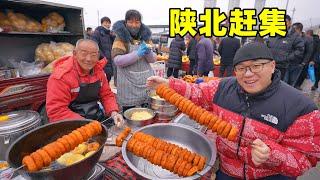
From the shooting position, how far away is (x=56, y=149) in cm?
147

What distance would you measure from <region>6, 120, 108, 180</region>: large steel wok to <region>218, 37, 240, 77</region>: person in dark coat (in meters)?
8.17

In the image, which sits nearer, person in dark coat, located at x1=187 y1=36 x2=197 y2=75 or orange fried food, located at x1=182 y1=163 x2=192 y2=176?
orange fried food, located at x1=182 y1=163 x2=192 y2=176

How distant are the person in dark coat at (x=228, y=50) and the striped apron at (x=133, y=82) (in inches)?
242

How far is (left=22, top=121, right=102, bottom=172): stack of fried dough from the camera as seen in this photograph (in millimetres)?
1311

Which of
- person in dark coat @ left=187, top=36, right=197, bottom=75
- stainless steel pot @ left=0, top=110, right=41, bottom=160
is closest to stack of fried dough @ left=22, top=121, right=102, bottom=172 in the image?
stainless steel pot @ left=0, top=110, right=41, bottom=160

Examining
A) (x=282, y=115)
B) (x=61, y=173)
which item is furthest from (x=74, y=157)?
(x=282, y=115)

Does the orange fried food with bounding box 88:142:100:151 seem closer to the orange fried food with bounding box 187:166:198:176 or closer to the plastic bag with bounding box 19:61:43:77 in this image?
the orange fried food with bounding box 187:166:198:176

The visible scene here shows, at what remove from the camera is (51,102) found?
2.54 meters

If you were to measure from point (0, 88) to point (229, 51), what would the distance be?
793 centimetres

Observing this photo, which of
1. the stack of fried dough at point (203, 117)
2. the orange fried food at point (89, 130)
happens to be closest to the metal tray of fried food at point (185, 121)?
the stack of fried dough at point (203, 117)

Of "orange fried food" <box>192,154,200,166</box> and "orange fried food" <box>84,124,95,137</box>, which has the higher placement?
"orange fried food" <box>84,124,95,137</box>

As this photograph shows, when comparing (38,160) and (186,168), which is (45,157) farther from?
(186,168)

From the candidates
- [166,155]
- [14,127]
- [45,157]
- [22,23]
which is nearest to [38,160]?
[45,157]

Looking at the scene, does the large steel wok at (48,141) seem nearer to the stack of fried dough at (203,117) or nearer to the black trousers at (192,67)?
the stack of fried dough at (203,117)
